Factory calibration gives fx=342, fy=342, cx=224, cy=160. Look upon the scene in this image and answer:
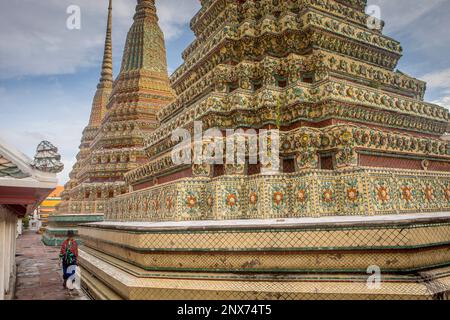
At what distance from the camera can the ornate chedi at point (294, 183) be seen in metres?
4.14

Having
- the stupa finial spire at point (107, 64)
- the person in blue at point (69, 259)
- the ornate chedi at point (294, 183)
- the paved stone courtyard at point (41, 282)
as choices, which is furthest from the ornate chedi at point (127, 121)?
the stupa finial spire at point (107, 64)

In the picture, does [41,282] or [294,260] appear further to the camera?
[41,282]

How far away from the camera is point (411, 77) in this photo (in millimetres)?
8531

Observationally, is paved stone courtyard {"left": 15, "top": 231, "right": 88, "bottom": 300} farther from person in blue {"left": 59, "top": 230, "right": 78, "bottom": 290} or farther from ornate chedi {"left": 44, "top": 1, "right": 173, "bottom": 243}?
ornate chedi {"left": 44, "top": 1, "right": 173, "bottom": 243}

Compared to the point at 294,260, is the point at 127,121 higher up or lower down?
higher up

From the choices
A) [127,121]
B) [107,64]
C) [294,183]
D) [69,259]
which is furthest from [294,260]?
[107,64]

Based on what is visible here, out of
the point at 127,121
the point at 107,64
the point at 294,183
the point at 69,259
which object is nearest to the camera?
the point at 294,183

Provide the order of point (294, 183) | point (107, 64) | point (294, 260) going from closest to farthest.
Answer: point (294, 260)
point (294, 183)
point (107, 64)

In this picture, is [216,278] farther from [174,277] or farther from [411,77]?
[411,77]

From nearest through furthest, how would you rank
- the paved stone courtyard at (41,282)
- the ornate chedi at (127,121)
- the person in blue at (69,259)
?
the paved stone courtyard at (41,282), the person in blue at (69,259), the ornate chedi at (127,121)

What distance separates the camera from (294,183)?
19.0ft

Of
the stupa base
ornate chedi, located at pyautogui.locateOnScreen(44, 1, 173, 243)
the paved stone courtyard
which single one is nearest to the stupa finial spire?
ornate chedi, located at pyautogui.locateOnScreen(44, 1, 173, 243)

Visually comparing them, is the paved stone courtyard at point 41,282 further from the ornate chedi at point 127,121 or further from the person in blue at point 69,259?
the ornate chedi at point 127,121

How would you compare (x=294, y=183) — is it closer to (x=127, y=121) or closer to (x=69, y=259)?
(x=69, y=259)
